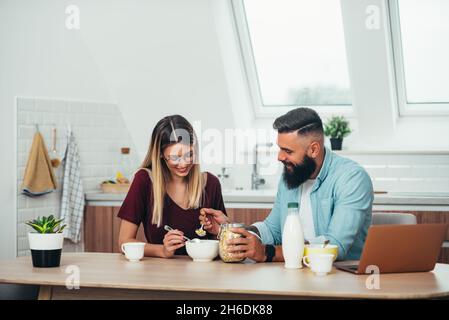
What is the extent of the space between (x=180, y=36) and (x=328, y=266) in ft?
9.64

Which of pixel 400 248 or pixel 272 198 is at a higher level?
pixel 272 198

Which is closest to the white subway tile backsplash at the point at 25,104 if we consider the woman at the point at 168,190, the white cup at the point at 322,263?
the woman at the point at 168,190

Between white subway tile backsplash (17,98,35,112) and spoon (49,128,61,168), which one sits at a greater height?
white subway tile backsplash (17,98,35,112)

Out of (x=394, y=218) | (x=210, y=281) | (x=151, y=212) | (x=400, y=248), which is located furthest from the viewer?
(x=151, y=212)

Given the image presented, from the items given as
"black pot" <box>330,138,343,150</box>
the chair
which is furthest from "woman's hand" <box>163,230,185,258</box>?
"black pot" <box>330,138,343,150</box>

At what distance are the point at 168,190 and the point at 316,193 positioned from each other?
0.73 m

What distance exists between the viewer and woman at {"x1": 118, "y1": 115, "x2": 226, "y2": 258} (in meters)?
3.34

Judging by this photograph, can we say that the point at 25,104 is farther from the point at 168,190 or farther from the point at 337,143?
the point at 337,143

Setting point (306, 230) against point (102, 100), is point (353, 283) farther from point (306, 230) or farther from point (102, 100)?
point (102, 100)

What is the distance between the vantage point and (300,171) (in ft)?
10.3

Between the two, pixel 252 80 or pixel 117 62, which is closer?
pixel 117 62

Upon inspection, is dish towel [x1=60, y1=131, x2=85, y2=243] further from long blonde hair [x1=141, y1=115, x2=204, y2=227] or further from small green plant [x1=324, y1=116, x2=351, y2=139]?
small green plant [x1=324, y1=116, x2=351, y2=139]

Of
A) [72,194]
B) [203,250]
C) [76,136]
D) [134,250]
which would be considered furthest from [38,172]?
[203,250]

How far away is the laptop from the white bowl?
1.87 feet
